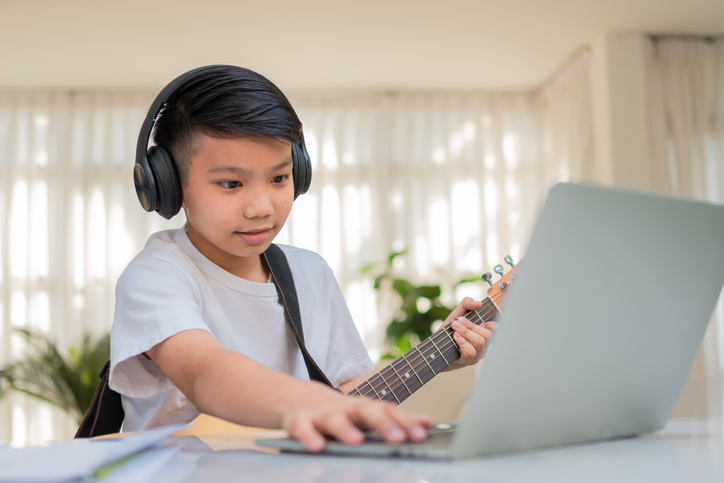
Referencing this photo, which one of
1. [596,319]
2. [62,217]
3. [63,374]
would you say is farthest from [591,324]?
[62,217]

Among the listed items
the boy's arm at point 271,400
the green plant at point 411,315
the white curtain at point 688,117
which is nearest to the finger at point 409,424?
the boy's arm at point 271,400

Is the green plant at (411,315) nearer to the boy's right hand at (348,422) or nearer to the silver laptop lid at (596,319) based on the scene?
the silver laptop lid at (596,319)

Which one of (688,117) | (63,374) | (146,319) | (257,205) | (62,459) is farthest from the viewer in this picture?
(688,117)

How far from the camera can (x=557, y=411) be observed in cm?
49

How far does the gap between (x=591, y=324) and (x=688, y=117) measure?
441cm

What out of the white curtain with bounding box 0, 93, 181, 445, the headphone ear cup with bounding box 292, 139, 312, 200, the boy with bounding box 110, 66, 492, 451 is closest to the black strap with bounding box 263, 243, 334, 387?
the boy with bounding box 110, 66, 492, 451

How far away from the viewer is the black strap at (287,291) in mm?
996

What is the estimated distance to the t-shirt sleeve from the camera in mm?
738

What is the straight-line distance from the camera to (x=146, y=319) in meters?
0.75

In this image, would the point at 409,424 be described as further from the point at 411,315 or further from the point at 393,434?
the point at 411,315

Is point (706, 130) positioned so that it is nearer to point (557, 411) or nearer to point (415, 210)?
point (415, 210)

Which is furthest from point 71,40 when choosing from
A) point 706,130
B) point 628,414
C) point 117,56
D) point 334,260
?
point 706,130

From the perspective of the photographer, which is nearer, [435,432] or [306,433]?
[306,433]

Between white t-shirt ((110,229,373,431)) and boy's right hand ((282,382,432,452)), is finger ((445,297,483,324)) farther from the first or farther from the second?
boy's right hand ((282,382,432,452))
